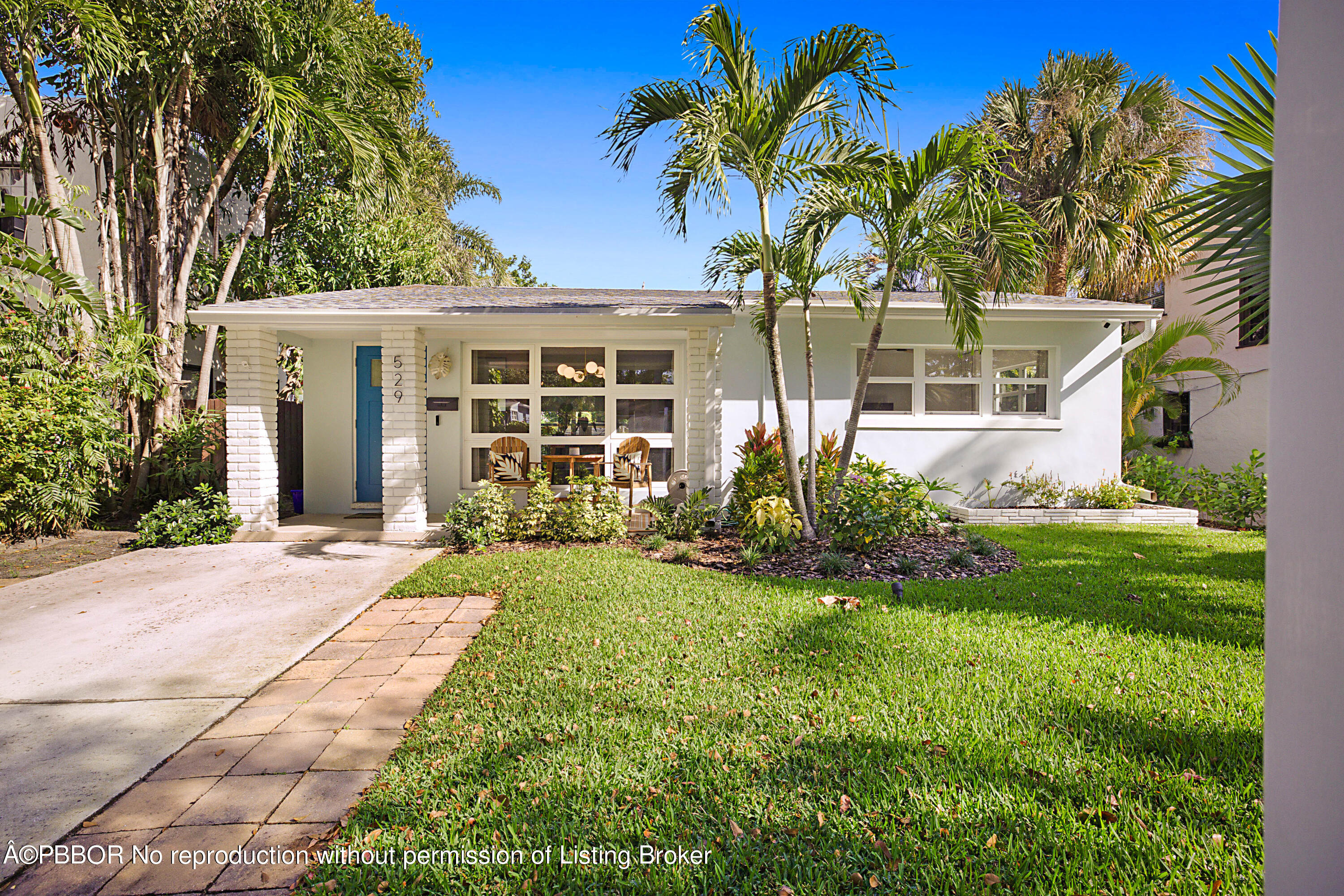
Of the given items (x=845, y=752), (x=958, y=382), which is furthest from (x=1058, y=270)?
(x=845, y=752)

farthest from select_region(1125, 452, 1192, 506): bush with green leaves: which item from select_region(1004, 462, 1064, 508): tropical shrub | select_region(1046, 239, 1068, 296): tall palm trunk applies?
select_region(1046, 239, 1068, 296): tall palm trunk

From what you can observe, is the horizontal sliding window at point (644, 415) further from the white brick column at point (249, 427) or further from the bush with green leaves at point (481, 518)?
the white brick column at point (249, 427)

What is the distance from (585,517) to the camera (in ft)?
23.6

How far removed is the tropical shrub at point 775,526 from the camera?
20.9ft

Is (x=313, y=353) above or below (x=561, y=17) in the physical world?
below

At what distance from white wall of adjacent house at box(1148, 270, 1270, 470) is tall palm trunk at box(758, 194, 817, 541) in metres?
8.97

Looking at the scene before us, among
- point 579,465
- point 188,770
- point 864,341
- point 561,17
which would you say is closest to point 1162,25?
point 864,341

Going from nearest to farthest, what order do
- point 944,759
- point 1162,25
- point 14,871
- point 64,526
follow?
point 14,871
point 944,759
point 64,526
point 1162,25

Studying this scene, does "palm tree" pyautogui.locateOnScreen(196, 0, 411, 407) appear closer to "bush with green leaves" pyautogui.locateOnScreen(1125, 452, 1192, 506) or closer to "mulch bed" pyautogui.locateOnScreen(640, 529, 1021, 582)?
"mulch bed" pyautogui.locateOnScreen(640, 529, 1021, 582)

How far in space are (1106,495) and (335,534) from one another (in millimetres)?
10868

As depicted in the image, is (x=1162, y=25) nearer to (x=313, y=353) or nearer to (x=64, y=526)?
(x=313, y=353)

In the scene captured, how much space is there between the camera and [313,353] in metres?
9.08

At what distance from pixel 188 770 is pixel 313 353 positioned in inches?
306

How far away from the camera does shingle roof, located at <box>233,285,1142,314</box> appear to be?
7.68 meters
